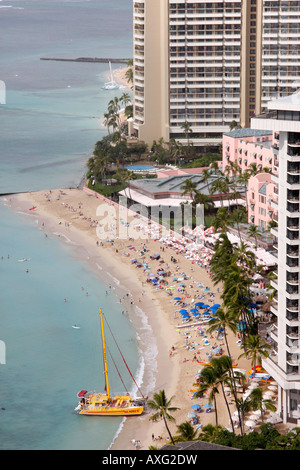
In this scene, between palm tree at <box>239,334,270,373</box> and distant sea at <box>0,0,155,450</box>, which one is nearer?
palm tree at <box>239,334,270,373</box>

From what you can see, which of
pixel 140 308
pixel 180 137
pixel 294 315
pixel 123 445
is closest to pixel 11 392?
pixel 123 445

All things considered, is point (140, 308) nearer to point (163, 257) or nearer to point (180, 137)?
point (163, 257)

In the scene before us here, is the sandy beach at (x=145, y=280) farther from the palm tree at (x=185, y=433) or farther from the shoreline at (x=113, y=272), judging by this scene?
the palm tree at (x=185, y=433)

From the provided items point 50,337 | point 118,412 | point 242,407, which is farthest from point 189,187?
point 242,407

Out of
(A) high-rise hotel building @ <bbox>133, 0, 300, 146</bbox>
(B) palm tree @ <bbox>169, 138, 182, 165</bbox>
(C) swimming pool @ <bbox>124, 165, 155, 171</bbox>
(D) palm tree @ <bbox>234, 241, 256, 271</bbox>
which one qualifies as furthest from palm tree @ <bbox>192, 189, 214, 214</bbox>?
(A) high-rise hotel building @ <bbox>133, 0, 300, 146</bbox>

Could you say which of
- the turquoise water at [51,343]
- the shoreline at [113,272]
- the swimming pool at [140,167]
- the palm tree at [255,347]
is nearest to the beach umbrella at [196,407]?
the shoreline at [113,272]

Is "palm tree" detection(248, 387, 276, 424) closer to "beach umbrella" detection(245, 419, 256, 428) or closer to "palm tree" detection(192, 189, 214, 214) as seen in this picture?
"beach umbrella" detection(245, 419, 256, 428)
